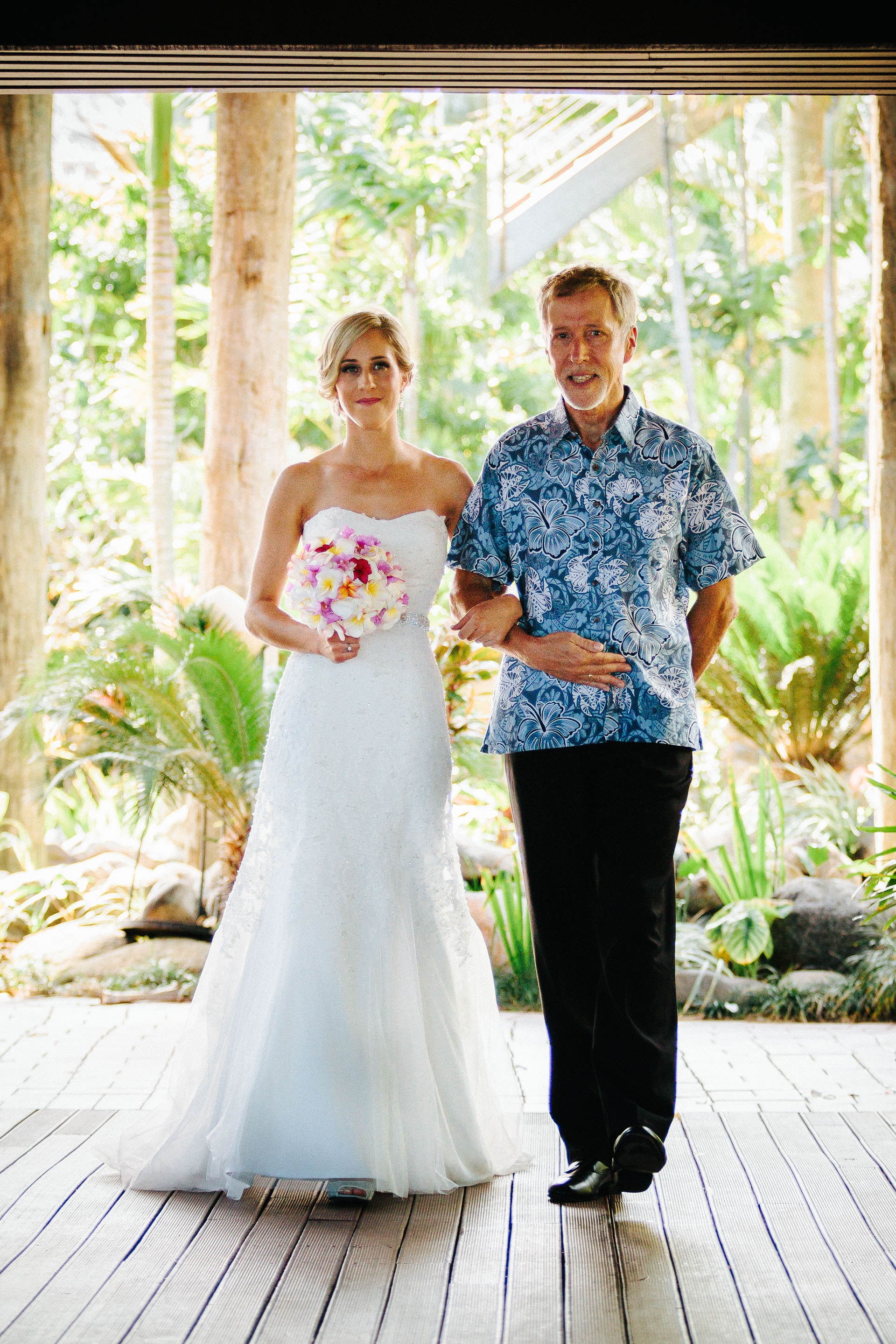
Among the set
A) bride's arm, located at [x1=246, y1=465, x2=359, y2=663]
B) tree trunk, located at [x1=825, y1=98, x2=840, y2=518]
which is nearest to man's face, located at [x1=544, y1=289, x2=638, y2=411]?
bride's arm, located at [x1=246, y1=465, x2=359, y2=663]

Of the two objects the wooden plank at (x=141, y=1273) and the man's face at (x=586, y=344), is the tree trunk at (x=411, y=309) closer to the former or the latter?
the man's face at (x=586, y=344)

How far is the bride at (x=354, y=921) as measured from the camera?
332 centimetres

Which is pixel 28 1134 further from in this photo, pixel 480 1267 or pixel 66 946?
pixel 66 946

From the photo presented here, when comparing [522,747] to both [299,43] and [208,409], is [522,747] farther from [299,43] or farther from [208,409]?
[208,409]

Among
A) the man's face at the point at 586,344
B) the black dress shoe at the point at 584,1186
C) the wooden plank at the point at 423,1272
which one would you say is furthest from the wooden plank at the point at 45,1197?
the man's face at the point at 586,344

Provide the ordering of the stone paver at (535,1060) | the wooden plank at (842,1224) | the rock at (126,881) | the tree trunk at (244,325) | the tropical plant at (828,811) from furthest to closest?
the tree trunk at (244,325), the rock at (126,881), the tropical plant at (828,811), the stone paver at (535,1060), the wooden plank at (842,1224)

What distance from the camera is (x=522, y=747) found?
3.33 metres

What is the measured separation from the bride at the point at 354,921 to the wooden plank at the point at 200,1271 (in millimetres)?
74

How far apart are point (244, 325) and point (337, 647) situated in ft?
16.9

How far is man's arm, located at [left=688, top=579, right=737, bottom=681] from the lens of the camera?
11.5 ft

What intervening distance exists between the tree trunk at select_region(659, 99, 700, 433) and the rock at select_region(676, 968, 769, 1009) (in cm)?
620

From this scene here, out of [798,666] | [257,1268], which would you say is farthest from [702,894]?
[257,1268]

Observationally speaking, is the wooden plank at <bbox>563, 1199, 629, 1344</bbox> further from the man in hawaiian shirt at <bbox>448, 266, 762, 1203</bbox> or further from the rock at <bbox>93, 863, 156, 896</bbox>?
the rock at <bbox>93, 863, 156, 896</bbox>

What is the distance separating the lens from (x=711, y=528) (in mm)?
3434
